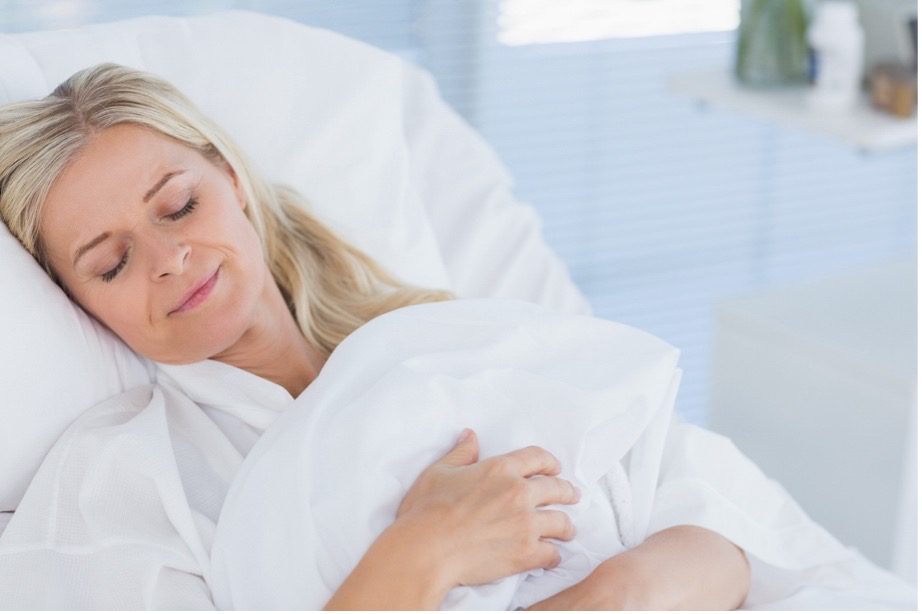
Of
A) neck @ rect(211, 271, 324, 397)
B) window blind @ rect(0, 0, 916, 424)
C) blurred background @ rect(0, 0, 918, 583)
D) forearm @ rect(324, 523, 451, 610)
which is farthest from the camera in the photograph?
window blind @ rect(0, 0, 916, 424)

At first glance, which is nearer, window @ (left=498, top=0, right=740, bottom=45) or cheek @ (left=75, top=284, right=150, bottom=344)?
cheek @ (left=75, top=284, right=150, bottom=344)

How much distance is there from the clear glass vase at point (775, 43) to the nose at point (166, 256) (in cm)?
132

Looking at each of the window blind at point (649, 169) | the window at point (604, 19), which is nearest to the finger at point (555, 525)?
the window blind at point (649, 169)

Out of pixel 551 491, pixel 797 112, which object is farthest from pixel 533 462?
pixel 797 112

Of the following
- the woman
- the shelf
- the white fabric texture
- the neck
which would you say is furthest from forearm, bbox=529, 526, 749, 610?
the shelf

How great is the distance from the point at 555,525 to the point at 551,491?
28mm

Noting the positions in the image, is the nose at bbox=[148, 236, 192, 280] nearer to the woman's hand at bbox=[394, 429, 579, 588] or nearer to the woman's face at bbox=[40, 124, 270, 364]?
the woman's face at bbox=[40, 124, 270, 364]

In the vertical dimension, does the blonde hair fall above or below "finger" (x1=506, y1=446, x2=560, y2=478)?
above

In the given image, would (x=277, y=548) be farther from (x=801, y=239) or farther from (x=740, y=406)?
(x=801, y=239)

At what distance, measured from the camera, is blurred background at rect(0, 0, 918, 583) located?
1816 mm

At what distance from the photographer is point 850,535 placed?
184cm

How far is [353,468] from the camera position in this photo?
1.01m

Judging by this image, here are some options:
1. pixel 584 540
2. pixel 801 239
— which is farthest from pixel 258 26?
pixel 801 239

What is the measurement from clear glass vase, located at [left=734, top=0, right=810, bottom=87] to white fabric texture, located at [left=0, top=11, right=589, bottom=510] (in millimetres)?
681
